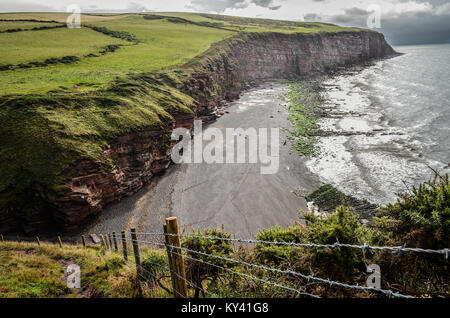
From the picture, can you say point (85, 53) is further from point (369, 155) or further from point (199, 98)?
point (369, 155)

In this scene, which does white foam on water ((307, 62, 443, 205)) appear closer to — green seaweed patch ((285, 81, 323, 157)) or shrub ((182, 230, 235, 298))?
green seaweed patch ((285, 81, 323, 157))

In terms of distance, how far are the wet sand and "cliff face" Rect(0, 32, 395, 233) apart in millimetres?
2002

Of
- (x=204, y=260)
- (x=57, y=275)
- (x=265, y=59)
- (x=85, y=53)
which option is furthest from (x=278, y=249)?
(x=265, y=59)

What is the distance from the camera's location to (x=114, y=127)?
96.8 feet

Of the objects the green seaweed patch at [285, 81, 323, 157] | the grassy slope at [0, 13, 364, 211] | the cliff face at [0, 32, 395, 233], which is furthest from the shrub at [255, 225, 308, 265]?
the green seaweed patch at [285, 81, 323, 157]

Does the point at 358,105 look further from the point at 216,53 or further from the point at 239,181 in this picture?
the point at 239,181

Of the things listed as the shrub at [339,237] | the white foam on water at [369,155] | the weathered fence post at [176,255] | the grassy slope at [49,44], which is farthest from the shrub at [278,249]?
the grassy slope at [49,44]

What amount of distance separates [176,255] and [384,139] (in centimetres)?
4387

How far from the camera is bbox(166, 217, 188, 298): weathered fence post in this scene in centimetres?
469

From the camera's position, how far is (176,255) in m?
4.81

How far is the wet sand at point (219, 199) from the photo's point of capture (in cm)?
2320

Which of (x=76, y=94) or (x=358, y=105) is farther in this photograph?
(x=358, y=105)
